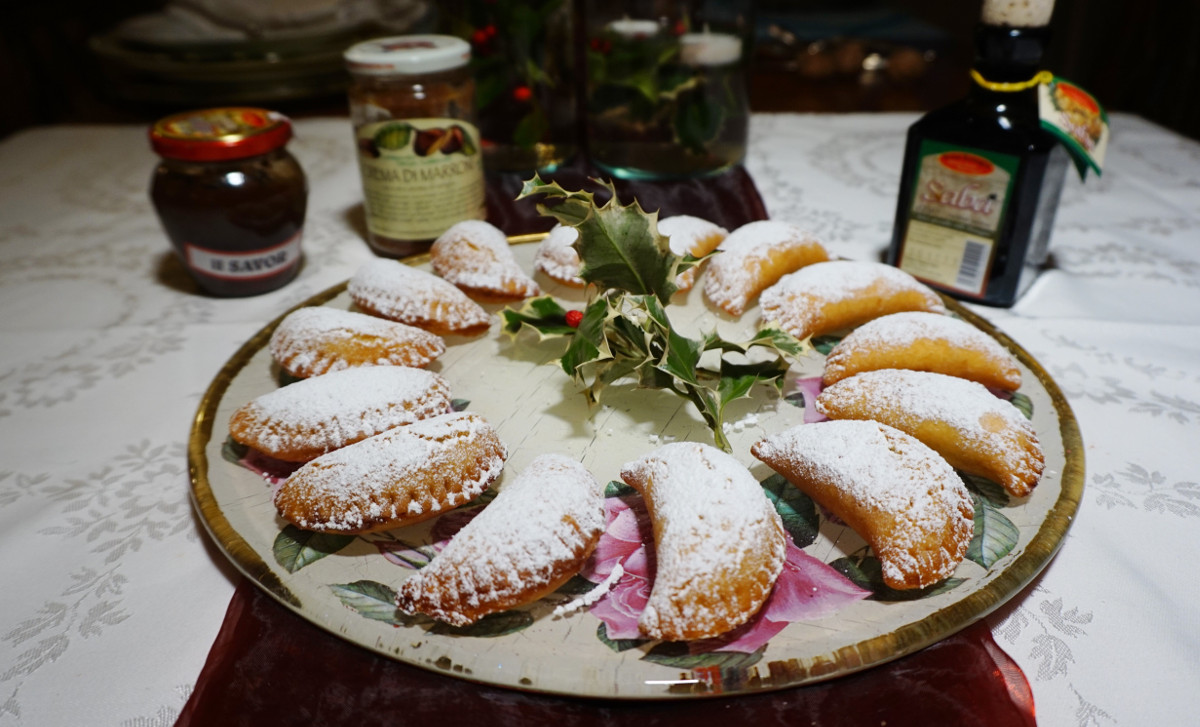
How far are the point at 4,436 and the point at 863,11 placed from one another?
370 cm

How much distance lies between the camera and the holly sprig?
0.91 metres

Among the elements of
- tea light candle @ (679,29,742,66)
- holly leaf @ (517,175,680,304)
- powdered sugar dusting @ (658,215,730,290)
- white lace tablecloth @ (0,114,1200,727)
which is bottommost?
white lace tablecloth @ (0,114,1200,727)

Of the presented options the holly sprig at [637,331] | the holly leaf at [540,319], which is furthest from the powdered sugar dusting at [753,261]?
the holly leaf at [540,319]

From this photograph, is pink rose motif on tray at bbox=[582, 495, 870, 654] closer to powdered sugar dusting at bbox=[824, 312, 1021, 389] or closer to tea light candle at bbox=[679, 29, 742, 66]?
powdered sugar dusting at bbox=[824, 312, 1021, 389]

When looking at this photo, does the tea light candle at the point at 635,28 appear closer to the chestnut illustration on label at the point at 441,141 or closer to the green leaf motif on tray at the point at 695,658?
the chestnut illustration on label at the point at 441,141

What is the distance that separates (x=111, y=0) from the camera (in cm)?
305

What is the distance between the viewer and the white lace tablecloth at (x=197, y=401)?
0.69 meters

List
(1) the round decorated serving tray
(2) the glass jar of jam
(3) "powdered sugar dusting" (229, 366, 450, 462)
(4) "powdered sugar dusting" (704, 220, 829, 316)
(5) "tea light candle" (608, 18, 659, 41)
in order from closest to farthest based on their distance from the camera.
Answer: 1. (1) the round decorated serving tray
2. (3) "powdered sugar dusting" (229, 366, 450, 462)
3. (4) "powdered sugar dusting" (704, 220, 829, 316)
4. (2) the glass jar of jam
5. (5) "tea light candle" (608, 18, 659, 41)

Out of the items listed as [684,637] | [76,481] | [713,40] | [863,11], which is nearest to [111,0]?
[713,40]

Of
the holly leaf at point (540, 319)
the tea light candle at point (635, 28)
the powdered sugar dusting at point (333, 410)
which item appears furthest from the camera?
the tea light candle at point (635, 28)

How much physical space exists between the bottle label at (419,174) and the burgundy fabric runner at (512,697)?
0.86 m

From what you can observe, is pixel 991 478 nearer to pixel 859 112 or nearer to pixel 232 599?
pixel 232 599

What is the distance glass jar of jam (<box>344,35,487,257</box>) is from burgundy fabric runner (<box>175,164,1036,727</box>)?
86cm

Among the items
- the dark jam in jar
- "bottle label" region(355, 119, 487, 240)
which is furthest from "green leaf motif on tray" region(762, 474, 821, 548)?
the dark jam in jar
